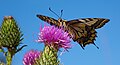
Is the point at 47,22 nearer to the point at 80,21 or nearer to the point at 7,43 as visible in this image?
the point at 7,43

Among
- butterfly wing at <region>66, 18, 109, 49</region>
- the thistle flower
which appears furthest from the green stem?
butterfly wing at <region>66, 18, 109, 49</region>

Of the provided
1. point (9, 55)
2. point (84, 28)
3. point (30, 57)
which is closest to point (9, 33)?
point (9, 55)

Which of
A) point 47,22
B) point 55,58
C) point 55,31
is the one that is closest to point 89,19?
point 47,22

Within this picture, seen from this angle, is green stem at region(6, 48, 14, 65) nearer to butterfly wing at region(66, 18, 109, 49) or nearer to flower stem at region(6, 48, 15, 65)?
flower stem at region(6, 48, 15, 65)

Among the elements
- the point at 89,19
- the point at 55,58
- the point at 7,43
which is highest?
the point at 89,19

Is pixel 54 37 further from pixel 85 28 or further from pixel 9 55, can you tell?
pixel 85 28

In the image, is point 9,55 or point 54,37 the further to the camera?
point 54,37
